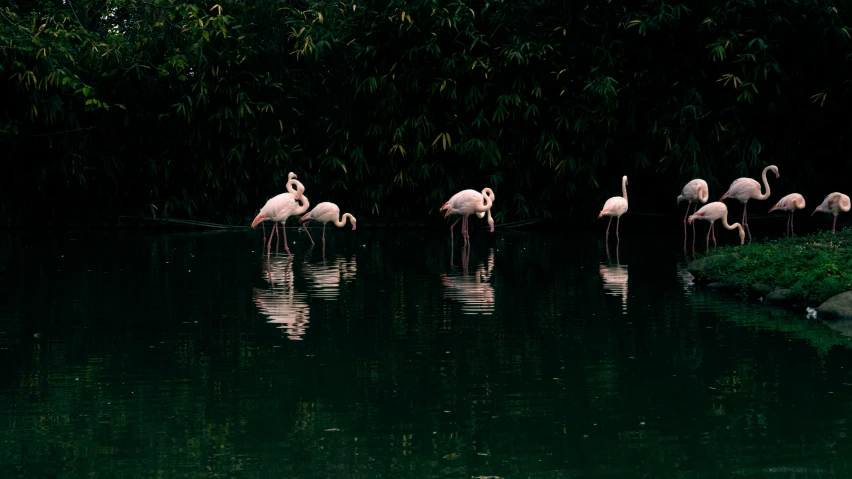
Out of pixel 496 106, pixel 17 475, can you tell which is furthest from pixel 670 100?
pixel 17 475

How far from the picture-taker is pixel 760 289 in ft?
28.3

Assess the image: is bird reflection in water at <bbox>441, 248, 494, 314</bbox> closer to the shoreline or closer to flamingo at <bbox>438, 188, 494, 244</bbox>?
the shoreline

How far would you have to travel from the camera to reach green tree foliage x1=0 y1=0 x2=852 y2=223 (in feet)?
53.8

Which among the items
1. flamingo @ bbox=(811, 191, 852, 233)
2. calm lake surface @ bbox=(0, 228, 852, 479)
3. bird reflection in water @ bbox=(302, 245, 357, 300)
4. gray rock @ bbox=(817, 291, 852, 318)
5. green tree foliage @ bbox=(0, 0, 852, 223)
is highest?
green tree foliage @ bbox=(0, 0, 852, 223)

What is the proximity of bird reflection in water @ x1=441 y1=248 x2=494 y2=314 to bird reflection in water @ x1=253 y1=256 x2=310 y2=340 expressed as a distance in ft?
3.74

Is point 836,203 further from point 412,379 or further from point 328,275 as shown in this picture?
point 412,379

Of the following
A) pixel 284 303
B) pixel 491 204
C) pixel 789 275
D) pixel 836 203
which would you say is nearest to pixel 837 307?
pixel 789 275

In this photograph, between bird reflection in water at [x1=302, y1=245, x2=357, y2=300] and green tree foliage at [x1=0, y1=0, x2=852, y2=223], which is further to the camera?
green tree foliage at [x1=0, y1=0, x2=852, y2=223]

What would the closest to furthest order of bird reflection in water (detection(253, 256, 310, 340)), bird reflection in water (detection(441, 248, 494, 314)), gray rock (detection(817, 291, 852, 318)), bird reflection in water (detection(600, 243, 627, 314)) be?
bird reflection in water (detection(253, 256, 310, 340))
gray rock (detection(817, 291, 852, 318))
bird reflection in water (detection(441, 248, 494, 314))
bird reflection in water (detection(600, 243, 627, 314))

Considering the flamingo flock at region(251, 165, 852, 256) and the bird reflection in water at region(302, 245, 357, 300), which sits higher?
the flamingo flock at region(251, 165, 852, 256)

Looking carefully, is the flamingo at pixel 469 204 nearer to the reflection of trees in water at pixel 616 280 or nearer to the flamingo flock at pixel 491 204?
the flamingo flock at pixel 491 204

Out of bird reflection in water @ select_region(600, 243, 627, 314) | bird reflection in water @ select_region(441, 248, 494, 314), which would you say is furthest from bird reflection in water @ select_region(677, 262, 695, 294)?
bird reflection in water @ select_region(441, 248, 494, 314)

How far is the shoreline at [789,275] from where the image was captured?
7.79 metres

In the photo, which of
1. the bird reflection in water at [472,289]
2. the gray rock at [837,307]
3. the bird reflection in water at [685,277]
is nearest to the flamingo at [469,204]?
the bird reflection in water at [472,289]
